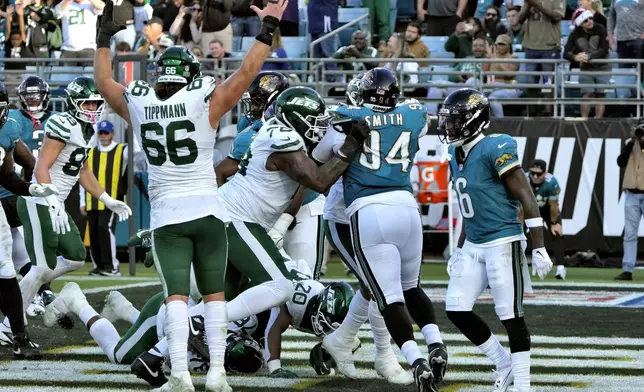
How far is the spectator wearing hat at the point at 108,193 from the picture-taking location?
14.2 metres

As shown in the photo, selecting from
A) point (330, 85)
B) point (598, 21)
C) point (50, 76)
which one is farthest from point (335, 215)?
point (50, 76)

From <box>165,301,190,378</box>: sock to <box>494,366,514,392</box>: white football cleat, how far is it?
1.53m

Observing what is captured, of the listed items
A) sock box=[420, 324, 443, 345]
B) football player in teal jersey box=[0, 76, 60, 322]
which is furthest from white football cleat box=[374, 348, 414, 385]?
football player in teal jersey box=[0, 76, 60, 322]

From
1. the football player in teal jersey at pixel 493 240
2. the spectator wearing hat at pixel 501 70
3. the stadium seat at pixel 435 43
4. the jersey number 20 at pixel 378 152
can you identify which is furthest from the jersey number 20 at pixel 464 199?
the stadium seat at pixel 435 43

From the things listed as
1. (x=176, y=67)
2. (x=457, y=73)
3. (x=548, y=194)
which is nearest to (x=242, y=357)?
(x=176, y=67)

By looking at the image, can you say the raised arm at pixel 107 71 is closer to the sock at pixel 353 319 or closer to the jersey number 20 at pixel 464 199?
the sock at pixel 353 319

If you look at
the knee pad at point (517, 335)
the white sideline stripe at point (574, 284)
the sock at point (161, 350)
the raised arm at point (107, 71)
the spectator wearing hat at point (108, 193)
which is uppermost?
the raised arm at point (107, 71)

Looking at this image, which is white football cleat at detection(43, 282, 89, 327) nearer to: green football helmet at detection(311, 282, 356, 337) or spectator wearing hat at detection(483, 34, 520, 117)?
green football helmet at detection(311, 282, 356, 337)

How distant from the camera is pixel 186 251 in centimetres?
590

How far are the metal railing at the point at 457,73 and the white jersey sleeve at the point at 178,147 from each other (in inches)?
348

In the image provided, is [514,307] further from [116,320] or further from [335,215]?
[116,320]

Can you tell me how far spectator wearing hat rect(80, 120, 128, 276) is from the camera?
1419cm

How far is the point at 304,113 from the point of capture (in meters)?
6.50

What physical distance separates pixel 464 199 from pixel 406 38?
10.3 meters
